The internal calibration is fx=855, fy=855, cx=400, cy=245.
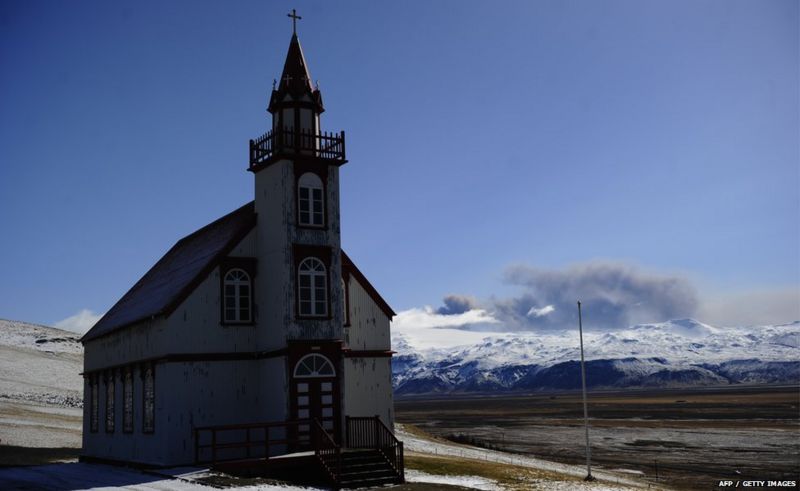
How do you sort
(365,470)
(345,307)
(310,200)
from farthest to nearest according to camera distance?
1. (345,307)
2. (310,200)
3. (365,470)

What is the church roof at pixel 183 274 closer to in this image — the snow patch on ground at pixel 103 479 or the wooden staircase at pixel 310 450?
the wooden staircase at pixel 310 450

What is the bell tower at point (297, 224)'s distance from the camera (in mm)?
33656

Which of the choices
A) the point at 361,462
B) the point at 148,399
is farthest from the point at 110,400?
the point at 361,462

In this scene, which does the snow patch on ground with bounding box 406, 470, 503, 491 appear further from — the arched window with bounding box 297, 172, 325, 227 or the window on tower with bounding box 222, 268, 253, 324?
the arched window with bounding box 297, 172, 325, 227

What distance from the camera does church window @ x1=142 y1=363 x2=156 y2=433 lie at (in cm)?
3378

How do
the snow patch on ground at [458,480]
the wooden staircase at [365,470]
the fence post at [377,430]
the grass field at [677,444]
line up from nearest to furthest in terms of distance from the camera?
the wooden staircase at [365,470], the snow patch on ground at [458,480], the fence post at [377,430], the grass field at [677,444]

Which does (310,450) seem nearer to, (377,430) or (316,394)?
(316,394)

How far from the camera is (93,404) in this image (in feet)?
138

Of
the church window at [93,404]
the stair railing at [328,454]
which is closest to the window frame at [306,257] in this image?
the stair railing at [328,454]

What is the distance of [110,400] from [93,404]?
9.90 ft

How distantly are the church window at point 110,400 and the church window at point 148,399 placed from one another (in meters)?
4.81

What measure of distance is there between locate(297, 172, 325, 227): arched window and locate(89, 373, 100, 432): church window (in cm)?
1526

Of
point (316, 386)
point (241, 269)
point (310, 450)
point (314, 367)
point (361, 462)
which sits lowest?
point (361, 462)

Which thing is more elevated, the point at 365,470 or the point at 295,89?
the point at 295,89
